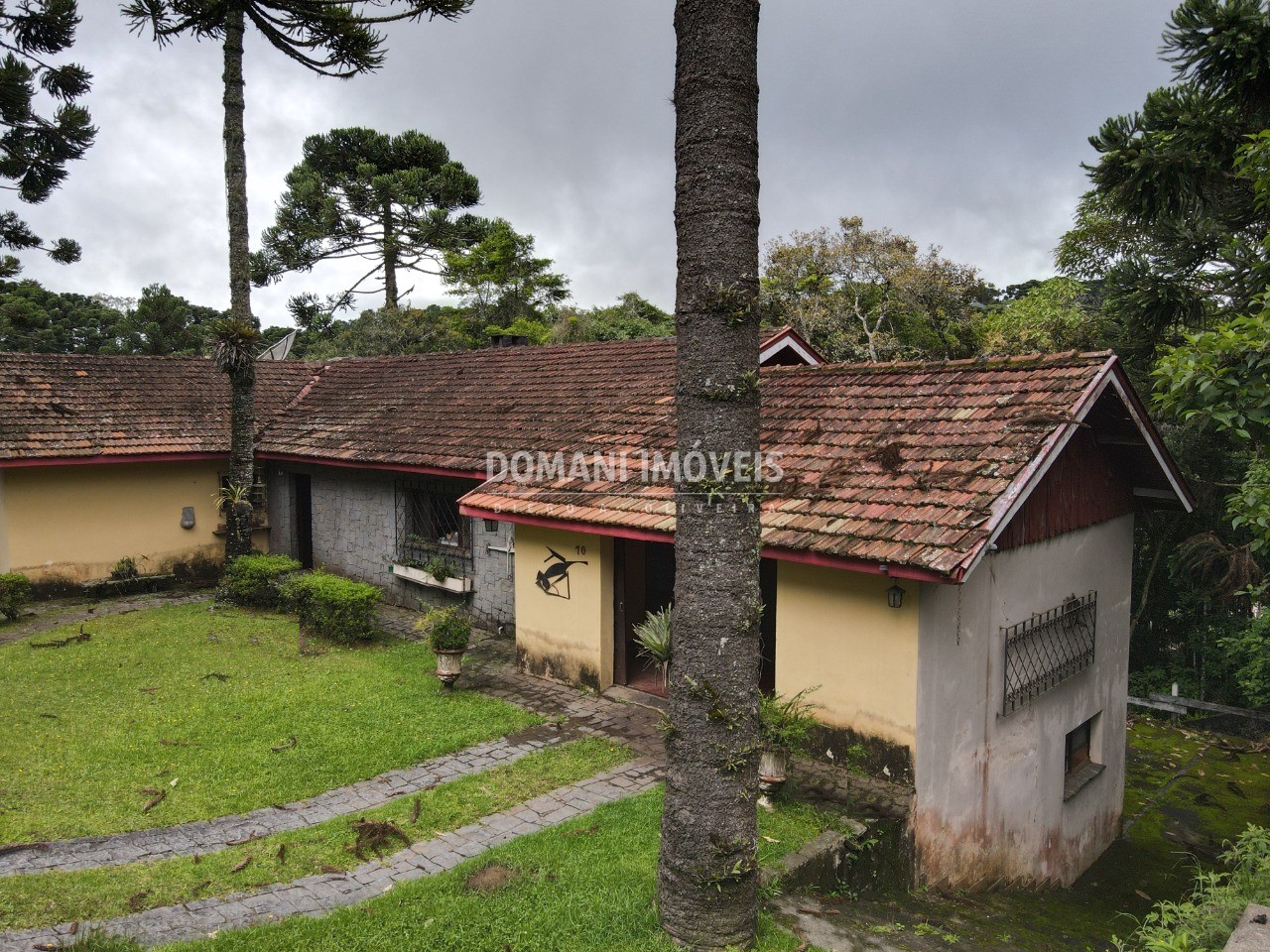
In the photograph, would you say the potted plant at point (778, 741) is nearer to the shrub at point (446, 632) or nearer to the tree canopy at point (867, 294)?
the shrub at point (446, 632)

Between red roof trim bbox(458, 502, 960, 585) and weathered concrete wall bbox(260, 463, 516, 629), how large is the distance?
2428 millimetres

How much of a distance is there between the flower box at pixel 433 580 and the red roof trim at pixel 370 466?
152 centimetres

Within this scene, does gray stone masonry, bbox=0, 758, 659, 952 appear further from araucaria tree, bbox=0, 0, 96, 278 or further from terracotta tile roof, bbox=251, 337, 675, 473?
araucaria tree, bbox=0, 0, 96, 278

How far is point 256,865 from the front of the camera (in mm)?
5707

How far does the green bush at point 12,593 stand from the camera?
486 inches

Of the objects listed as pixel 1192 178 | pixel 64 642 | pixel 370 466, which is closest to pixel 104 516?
pixel 64 642

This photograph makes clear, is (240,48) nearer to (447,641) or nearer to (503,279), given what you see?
(447,641)

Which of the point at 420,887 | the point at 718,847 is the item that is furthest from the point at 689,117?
the point at 420,887

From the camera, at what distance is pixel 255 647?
37.1ft

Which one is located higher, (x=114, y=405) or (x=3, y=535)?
(x=114, y=405)

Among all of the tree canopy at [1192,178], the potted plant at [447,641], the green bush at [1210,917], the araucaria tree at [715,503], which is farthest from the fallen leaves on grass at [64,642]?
the tree canopy at [1192,178]

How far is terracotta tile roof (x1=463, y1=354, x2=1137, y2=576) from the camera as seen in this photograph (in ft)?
21.7

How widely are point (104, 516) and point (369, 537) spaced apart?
472cm

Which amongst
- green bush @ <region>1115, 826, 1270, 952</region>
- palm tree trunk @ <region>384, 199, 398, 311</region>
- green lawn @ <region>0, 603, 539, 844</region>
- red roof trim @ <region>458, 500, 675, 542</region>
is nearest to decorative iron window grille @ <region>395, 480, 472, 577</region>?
green lawn @ <region>0, 603, 539, 844</region>
